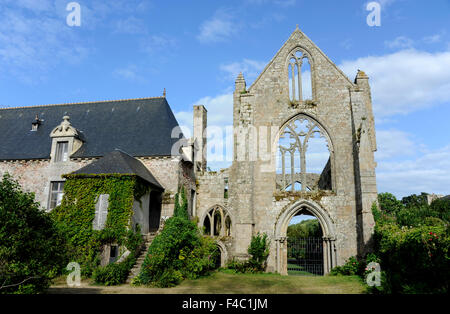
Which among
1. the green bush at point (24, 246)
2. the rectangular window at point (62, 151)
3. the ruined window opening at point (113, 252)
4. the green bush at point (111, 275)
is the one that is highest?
the rectangular window at point (62, 151)

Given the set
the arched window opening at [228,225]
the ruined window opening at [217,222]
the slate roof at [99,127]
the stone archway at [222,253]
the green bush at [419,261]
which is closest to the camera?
the green bush at [419,261]

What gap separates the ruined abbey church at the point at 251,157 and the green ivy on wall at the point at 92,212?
1224mm

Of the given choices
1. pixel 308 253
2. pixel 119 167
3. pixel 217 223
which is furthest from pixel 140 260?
pixel 308 253

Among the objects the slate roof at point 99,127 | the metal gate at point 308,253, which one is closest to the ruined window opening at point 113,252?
the slate roof at point 99,127

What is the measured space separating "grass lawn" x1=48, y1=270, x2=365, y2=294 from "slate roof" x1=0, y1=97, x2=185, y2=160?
700cm

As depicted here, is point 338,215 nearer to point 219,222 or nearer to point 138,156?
point 219,222

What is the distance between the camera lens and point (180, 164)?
16.1 meters

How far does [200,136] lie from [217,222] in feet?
17.1

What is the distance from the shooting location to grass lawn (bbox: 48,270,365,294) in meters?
9.87

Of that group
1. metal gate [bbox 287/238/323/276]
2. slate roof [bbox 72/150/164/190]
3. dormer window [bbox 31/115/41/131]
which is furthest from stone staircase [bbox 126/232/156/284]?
dormer window [bbox 31/115/41/131]

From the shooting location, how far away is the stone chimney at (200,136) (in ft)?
62.2

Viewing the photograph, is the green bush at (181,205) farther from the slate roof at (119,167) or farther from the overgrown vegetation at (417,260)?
the overgrown vegetation at (417,260)

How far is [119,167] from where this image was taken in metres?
13.8
